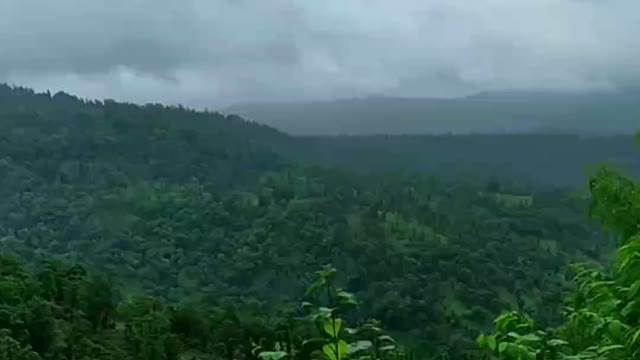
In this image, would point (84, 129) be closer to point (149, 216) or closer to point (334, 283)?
point (149, 216)

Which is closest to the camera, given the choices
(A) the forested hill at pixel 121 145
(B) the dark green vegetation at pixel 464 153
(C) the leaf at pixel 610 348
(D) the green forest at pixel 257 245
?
(C) the leaf at pixel 610 348

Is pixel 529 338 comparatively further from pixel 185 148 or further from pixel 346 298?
pixel 185 148

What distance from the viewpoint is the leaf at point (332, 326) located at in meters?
2.04

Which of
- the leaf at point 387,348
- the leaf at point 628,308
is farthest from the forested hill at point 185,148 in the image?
the leaf at point 387,348

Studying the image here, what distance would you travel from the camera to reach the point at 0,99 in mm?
118438

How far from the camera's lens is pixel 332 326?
6.70ft

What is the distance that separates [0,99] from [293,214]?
62975 mm

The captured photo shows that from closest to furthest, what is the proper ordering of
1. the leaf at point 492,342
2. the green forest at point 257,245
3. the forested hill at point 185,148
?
the leaf at point 492,342 < the green forest at point 257,245 < the forested hill at point 185,148

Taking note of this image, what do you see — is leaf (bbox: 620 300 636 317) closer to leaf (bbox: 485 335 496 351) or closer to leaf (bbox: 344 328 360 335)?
leaf (bbox: 485 335 496 351)

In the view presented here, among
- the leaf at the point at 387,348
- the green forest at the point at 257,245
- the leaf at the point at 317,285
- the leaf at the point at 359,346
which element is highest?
the leaf at the point at 317,285

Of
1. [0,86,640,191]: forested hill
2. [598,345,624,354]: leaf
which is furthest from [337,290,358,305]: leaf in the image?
[0,86,640,191]: forested hill

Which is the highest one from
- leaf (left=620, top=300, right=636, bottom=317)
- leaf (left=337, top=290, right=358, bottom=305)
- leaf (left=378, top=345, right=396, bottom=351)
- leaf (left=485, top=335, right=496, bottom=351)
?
leaf (left=337, top=290, right=358, bottom=305)

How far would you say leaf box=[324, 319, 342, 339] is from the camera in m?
2.04

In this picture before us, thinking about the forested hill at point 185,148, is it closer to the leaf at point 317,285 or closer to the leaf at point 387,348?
the leaf at point 387,348
